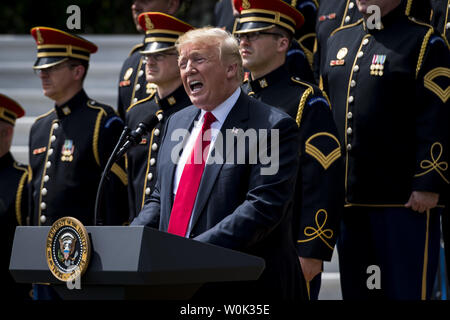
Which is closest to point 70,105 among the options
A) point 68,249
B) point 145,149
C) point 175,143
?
point 145,149

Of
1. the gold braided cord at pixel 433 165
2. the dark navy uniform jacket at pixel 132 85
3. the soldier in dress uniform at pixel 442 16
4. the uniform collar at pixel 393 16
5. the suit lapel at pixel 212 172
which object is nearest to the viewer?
the suit lapel at pixel 212 172

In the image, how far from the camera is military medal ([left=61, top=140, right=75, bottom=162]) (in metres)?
5.54

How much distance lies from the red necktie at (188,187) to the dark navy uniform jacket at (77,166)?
1.96m

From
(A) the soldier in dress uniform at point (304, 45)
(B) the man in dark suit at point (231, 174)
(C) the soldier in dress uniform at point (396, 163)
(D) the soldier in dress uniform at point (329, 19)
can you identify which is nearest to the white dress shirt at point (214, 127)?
(B) the man in dark suit at point (231, 174)

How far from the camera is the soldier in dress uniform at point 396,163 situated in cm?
443

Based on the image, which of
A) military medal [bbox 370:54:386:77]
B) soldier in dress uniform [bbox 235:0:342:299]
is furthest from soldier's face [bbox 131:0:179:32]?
military medal [bbox 370:54:386:77]

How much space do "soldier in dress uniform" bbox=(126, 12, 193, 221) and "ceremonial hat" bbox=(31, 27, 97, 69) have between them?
76 cm

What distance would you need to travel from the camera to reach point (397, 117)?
4508 mm

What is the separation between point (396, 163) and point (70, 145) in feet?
6.93

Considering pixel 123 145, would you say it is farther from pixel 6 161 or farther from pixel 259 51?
pixel 6 161

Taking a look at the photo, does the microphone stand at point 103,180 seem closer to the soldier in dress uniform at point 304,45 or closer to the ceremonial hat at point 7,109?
the soldier in dress uniform at point 304,45

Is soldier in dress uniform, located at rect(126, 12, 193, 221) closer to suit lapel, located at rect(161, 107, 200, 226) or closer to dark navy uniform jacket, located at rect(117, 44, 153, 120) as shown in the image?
dark navy uniform jacket, located at rect(117, 44, 153, 120)
